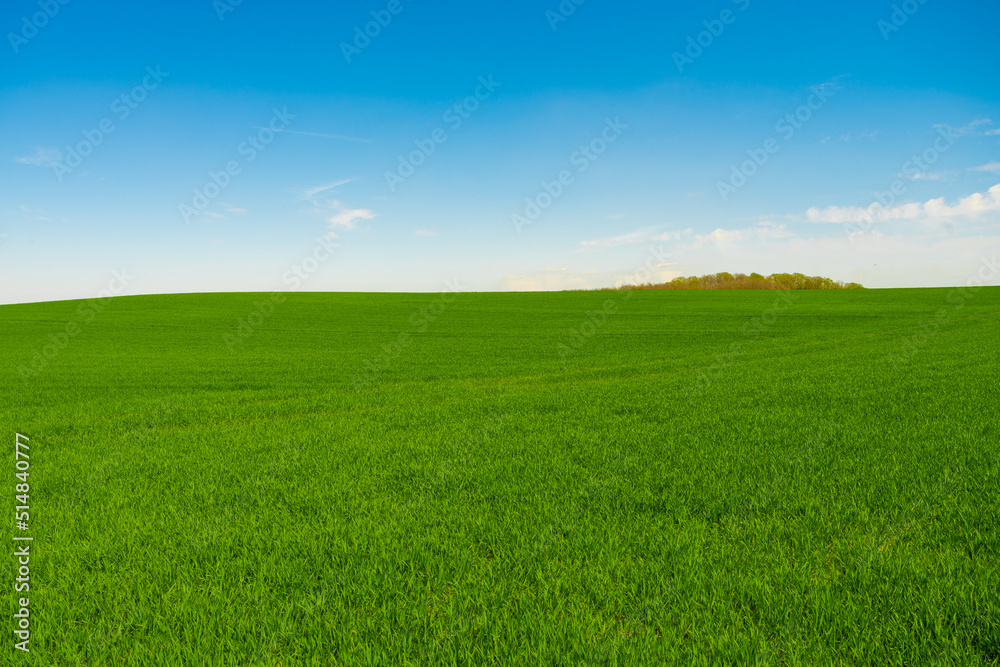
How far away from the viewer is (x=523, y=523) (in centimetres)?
534

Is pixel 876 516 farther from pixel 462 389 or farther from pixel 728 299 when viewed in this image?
pixel 728 299

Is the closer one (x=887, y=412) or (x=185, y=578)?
(x=185, y=578)

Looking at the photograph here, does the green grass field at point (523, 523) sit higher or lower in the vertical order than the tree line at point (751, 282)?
lower

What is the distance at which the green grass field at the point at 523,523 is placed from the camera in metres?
3.64

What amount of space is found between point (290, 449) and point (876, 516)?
25.1ft

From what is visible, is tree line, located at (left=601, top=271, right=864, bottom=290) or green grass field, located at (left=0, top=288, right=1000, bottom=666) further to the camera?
tree line, located at (left=601, top=271, right=864, bottom=290)

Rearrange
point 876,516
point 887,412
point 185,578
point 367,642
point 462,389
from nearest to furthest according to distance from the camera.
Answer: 1. point 367,642
2. point 185,578
3. point 876,516
4. point 887,412
5. point 462,389

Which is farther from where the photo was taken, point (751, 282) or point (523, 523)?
point (751, 282)

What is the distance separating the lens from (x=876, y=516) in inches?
209

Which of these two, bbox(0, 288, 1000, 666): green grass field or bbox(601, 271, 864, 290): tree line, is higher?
bbox(601, 271, 864, 290): tree line

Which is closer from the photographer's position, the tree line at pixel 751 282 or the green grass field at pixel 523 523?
the green grass field at pixel 523 523

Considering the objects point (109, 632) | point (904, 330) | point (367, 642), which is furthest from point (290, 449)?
point (904, 330)

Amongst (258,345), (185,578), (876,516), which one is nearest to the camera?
(185,578)

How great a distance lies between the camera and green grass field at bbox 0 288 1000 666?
364cm
